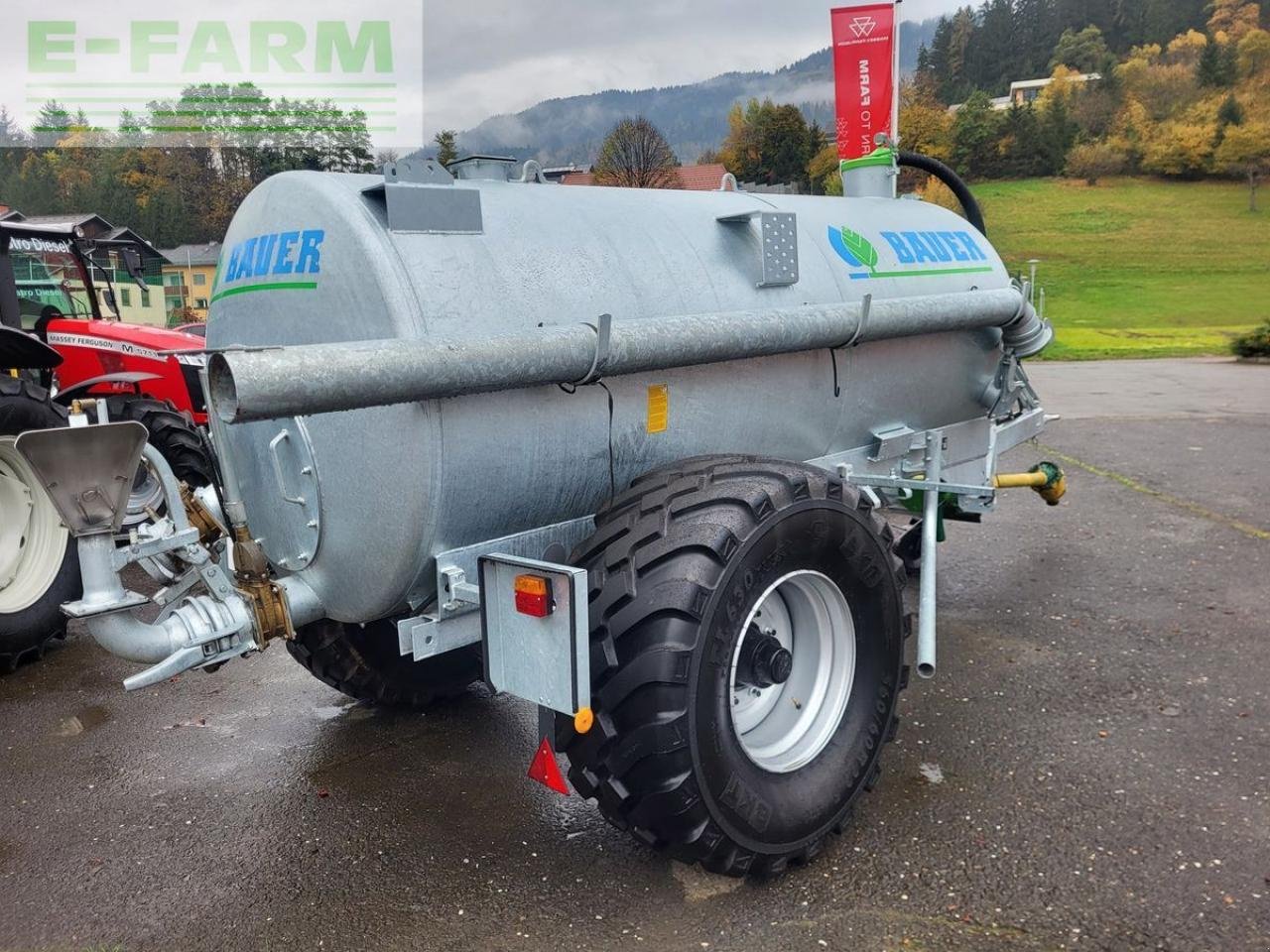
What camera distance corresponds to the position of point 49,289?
8867mm

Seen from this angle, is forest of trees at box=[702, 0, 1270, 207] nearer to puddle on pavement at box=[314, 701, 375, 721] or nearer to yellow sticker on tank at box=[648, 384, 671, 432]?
puddle on pavement at box=[314, 701, 375, 721]

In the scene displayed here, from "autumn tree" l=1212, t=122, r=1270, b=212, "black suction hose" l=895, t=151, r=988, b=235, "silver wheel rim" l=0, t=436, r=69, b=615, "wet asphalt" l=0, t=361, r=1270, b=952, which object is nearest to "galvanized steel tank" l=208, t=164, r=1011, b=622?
"wet asphalt" l=0, t=361, r=1270, b=952

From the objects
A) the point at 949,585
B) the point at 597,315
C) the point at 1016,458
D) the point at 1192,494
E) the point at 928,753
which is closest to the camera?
the point at 597,315

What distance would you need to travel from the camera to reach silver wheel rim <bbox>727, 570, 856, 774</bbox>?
10.8ft

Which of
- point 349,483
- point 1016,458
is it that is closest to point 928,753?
point 349,483

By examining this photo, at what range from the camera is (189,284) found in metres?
30.8

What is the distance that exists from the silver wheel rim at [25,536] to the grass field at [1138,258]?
21.9 metres

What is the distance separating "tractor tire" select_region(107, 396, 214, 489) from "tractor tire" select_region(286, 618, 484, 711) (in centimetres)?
368

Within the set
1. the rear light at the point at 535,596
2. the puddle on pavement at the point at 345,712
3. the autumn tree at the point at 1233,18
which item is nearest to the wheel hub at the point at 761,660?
the rear light at the point at 535,596

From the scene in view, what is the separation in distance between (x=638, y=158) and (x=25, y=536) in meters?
37.1

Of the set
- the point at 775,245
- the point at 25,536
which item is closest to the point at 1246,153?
the point at 775,245

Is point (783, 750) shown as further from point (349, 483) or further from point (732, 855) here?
point (349, 483)

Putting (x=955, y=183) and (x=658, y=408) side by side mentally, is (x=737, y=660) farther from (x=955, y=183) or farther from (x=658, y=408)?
(x=955, y=183)

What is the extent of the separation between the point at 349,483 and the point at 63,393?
5.36 meters
